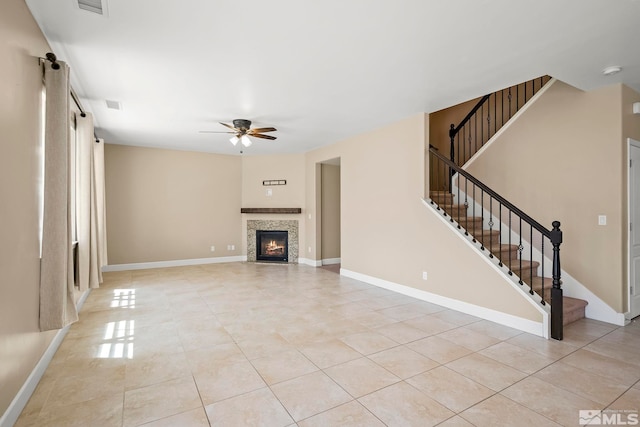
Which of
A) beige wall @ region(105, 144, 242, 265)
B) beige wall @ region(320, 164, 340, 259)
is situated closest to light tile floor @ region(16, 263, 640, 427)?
beige wall @ region(105, 144, 242, 265)

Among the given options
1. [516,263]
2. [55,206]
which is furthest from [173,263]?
[516,263]

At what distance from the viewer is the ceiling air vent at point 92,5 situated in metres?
2.23

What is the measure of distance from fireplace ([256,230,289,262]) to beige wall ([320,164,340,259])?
3.33 feet

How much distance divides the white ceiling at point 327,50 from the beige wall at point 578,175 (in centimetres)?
36

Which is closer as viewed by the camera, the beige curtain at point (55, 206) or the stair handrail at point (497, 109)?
the beige curtain at point (55, 206)

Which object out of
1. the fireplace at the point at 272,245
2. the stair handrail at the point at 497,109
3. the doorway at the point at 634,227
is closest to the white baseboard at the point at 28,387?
the fireplace at the point at 272,245

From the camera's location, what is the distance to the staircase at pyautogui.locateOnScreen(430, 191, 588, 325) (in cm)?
367

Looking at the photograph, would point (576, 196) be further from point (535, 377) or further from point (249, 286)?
point (249, 286)

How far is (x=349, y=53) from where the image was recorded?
9.58 ft

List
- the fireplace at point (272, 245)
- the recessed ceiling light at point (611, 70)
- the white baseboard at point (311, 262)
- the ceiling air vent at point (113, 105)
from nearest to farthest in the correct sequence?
the recessed ceiling light at point (611, 70) < the ceiling air vent at point (113, 105) < the white baseboard at point (311, 262) < the fireplace at point (272, 245)

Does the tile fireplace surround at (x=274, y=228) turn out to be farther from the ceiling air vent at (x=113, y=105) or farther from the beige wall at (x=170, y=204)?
the ceiling air vent at (x=113, y=105)

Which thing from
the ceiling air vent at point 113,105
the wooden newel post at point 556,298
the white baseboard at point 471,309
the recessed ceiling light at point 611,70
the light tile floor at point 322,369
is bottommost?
the light tile floor at point 322,369

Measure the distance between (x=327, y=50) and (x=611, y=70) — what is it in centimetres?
290

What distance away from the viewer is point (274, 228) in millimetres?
7973
